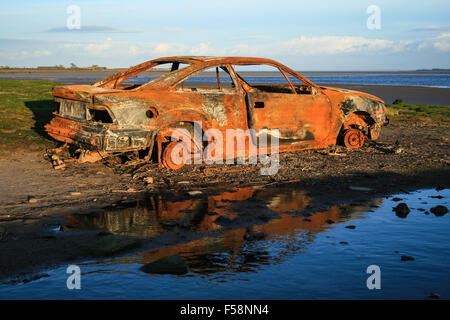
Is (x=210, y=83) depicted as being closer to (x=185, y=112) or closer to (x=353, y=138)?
(x=353, y=138)

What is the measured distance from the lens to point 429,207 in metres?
5.56

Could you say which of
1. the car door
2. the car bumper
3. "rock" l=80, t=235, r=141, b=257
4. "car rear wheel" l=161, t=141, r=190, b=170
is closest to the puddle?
"rock" l=80, t=235, r=141, b=257

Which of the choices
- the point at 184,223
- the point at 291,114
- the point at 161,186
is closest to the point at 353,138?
the point at 291,114

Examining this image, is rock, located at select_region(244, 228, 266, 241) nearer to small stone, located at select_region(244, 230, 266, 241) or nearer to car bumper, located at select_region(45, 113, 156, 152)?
small stone, located at select_region(244, 230, 266, 241)

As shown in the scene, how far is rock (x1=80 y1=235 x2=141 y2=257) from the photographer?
13.0ft

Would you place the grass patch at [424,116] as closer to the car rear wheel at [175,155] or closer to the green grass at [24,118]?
the car rear wheel at [175,155]

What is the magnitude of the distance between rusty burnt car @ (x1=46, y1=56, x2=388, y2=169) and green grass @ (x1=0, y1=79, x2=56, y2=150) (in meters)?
1.83

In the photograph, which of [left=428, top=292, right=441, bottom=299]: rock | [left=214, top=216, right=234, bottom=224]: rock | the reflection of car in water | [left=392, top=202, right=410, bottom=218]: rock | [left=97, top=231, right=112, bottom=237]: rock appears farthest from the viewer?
[left=392, top=202, right=410, bottom=218]: rock

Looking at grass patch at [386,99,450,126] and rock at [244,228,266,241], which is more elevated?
grass patch at [386,99,450,126]

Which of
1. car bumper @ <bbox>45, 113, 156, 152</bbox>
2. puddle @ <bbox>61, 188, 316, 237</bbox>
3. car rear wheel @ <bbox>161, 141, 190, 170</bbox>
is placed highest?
car bumper @ <bbox>45, 113, 156, 152</bbox>

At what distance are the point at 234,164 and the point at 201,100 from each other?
49.0 inches

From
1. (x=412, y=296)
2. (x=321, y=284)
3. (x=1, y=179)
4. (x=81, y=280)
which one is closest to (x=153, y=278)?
(x=81, y=280)

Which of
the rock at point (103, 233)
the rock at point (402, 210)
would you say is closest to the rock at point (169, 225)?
the rock at point (103, 233)
